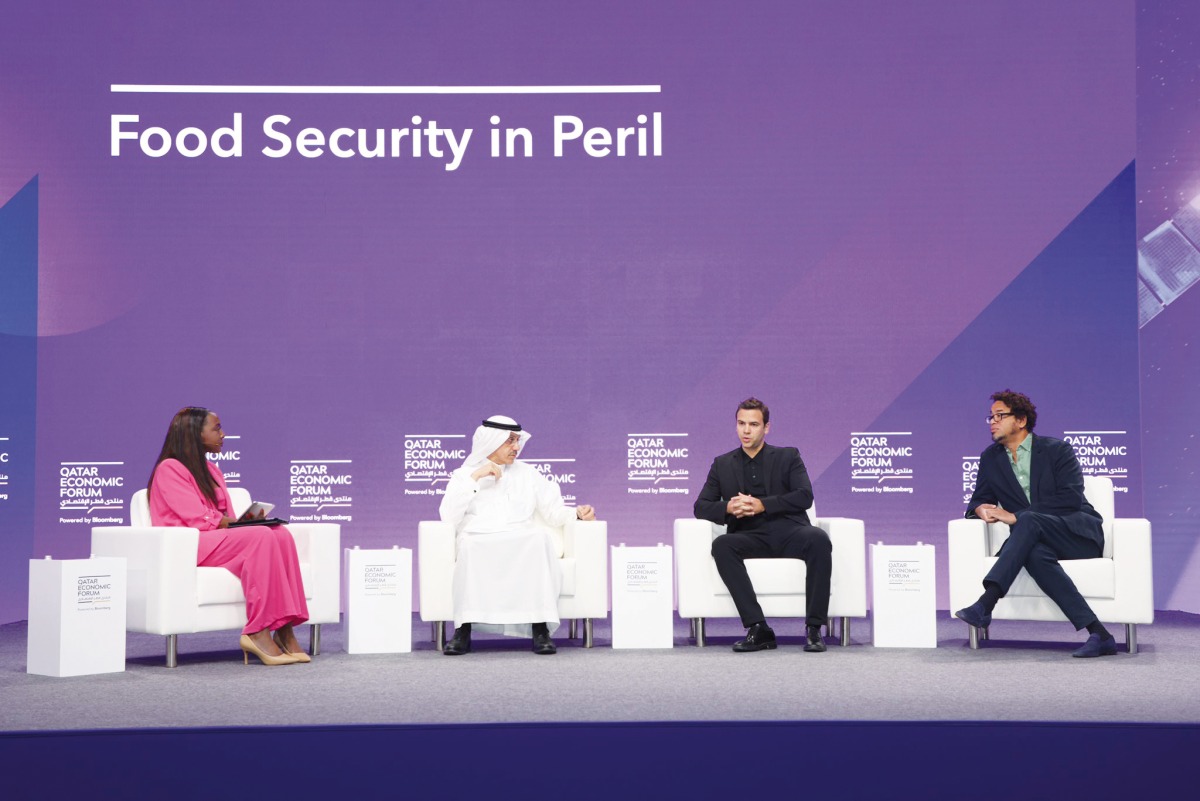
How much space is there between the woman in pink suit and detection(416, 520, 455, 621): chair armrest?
0.54m

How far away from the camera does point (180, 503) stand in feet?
17.9

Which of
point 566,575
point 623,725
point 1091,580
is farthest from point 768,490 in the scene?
point 623,725

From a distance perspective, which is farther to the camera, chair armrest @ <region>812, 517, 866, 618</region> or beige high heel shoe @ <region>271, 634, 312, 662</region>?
chair armrest @ <region>812, 517, 866, 618</region>

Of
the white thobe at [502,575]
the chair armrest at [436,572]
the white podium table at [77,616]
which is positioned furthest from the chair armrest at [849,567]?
the white podium table at [77,616]

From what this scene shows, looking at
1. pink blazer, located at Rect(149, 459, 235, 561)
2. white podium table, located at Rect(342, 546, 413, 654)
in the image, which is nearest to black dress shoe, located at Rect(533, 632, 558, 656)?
white podium table, located at Rect(342, 546, 413, 654)

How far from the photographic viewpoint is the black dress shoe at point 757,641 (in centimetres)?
555

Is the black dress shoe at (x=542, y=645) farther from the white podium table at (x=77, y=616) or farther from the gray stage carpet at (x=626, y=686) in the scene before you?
the white podium table at (x=77, y=616)

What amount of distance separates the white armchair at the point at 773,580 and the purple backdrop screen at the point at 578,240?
152 centimetres

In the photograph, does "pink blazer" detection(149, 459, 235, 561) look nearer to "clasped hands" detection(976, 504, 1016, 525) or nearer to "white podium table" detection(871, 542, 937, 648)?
"white podium table" detection(871, 542, 937, 648)

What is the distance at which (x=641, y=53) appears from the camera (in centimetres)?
742

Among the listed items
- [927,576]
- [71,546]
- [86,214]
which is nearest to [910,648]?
[927,576]

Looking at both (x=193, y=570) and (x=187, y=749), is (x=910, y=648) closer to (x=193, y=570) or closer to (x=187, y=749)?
(x=193, y=570)

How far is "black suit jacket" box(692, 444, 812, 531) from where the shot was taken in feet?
19.1

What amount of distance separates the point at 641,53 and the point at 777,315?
1.69m
